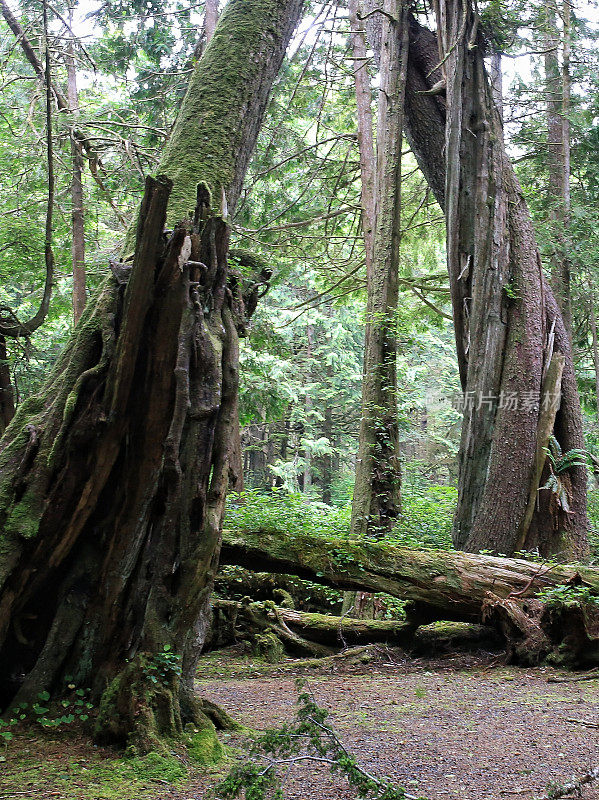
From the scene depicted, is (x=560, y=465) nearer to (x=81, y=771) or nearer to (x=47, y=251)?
(x=47, y=251)

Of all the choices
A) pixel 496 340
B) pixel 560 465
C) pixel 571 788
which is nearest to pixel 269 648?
pixel 560 465

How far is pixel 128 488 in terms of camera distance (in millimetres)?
4059

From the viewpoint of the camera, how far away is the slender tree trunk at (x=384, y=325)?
907cm

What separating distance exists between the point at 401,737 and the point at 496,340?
18.0 ft

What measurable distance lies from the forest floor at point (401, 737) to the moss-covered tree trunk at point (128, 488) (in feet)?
1.34

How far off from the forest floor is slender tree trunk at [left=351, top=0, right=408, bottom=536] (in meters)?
2.49

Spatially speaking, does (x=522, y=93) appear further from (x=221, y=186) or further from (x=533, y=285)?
(x=221, y=186)

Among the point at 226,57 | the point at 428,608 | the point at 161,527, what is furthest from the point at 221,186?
the point at 428,608

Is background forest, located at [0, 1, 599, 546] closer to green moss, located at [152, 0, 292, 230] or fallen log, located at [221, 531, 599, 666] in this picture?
fallen log, located at [221, 531, 599, 666]

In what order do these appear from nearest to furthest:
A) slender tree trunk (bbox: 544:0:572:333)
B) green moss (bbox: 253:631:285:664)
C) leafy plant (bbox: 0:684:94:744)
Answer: leafy plant (bbox: 0:684:94:744), green moss (bbox: 253:631:285:664), slender tree trunk (bbox: 544:0:572:333)

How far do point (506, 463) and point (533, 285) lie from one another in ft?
7.71

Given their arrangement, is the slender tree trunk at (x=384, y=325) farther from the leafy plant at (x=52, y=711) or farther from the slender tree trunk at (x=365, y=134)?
the leafy plant at (x=52, y=711)

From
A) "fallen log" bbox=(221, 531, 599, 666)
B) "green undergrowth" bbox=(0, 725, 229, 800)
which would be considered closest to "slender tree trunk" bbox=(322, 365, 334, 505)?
"fallen log" bbox=(221, 531, 599, 666)

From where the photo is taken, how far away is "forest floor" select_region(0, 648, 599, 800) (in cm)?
315
